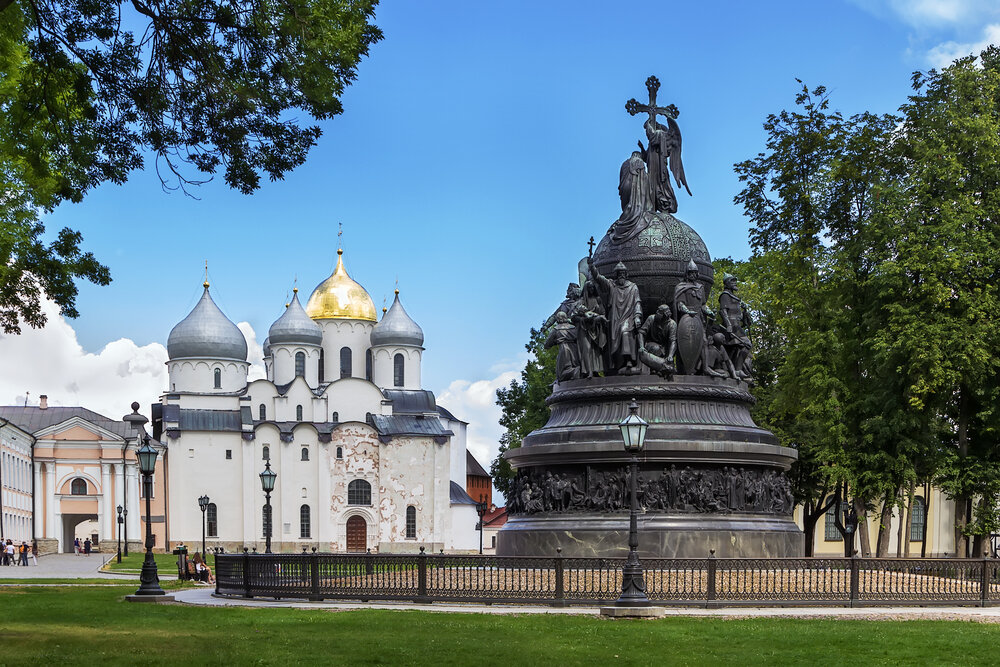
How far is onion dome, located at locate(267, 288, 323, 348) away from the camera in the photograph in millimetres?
99312

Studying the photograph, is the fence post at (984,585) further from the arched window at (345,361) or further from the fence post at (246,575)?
the arched window at (345,361)

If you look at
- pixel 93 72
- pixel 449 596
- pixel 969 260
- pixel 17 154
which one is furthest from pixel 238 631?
pixel 969 260

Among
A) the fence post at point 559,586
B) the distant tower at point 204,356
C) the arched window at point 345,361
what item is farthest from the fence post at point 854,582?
the arched window at point 345,361

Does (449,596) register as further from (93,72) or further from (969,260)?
(969,260)

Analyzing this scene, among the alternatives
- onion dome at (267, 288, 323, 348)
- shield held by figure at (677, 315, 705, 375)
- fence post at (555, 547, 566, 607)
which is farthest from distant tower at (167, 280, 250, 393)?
fence post at (555, 547, 566, 607)

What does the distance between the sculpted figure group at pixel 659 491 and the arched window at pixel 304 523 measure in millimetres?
67262

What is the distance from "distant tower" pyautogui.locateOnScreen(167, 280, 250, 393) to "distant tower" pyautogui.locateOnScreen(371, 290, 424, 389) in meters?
10.3

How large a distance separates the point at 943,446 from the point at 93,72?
91.6 feet

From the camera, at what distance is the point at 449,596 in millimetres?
22141

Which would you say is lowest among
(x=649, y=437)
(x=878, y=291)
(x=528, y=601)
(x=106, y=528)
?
(x=106, y=528)

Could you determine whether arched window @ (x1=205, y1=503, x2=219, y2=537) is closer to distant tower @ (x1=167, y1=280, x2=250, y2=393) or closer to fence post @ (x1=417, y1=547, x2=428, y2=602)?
distant tower @ (x1=167, y1=280, x2=250, y2=393)

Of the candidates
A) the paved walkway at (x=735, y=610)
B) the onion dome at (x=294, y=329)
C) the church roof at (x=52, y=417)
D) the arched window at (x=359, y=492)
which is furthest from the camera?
the onion dome at (x=294, y=329)

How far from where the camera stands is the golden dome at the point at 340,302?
339ft

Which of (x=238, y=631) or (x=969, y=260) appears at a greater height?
(x=969, y=260)
